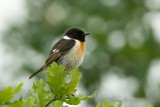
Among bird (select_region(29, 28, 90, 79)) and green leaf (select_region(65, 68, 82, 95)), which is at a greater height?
bird (select_region(29, 28, 90, 79))

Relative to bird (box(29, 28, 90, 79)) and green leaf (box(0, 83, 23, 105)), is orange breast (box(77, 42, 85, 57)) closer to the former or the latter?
bird (box(29, 28, 90, 79))

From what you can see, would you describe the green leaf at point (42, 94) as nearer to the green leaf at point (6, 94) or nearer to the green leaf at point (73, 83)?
the green leaf at point (73, 83)

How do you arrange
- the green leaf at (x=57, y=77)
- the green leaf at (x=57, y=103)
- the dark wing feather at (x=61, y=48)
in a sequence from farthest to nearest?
the dark wing feather at (x=61, y=48)
the green leaf at (x=57, y=77)
the green leaf at (x=57, y=103)

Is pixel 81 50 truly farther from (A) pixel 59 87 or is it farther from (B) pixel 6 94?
(B) pixel 6 94

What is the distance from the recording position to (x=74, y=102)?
3721mm

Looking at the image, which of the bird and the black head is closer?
the bird

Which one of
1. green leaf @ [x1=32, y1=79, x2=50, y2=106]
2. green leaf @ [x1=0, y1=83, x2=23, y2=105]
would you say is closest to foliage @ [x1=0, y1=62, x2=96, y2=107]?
green leaf @ [x1=32, y1=79, x2=50, y2=106]

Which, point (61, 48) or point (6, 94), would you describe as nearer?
point (6, 94)

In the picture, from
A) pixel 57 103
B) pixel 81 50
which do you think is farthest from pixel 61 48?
pixel 57 103

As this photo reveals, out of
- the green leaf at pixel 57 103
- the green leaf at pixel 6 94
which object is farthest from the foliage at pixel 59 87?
the green leaf at pixel 6 94

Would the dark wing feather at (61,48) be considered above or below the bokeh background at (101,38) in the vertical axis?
below

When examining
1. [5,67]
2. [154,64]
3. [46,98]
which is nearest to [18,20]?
[5,67]

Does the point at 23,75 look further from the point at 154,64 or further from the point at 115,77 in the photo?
the point at 154,64

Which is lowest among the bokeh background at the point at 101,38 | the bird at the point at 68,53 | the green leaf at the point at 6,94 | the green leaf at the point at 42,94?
the green leaf at the point at 6,94
